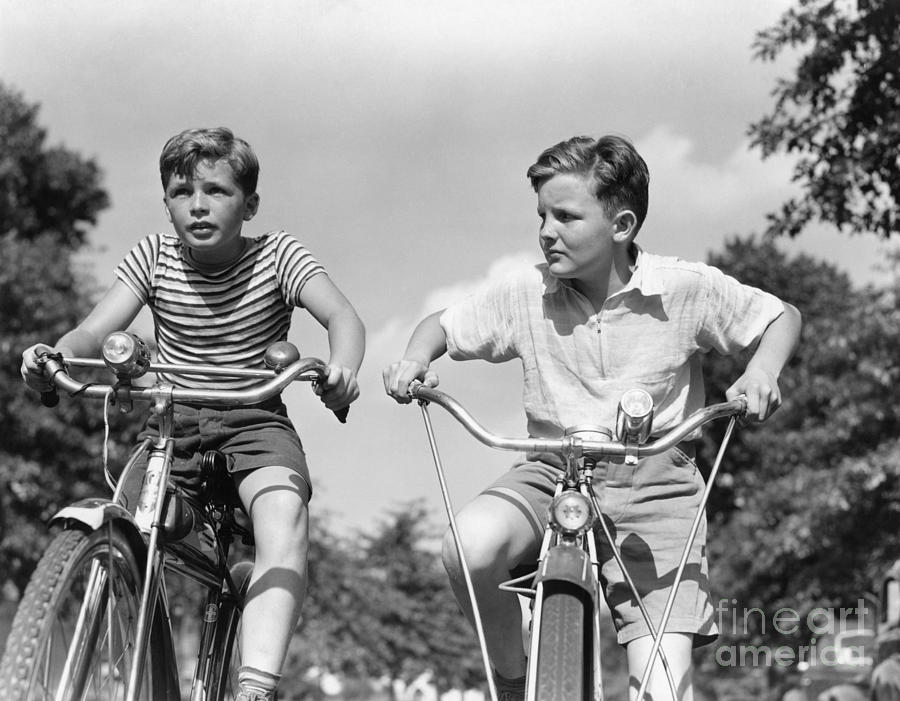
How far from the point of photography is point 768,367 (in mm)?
3877

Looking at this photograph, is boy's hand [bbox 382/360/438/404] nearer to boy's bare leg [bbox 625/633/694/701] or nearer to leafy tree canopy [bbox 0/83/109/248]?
boy's bare leg [bbox 625/633/694/701]

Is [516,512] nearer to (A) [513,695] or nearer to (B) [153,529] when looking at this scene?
(A) [513,695]

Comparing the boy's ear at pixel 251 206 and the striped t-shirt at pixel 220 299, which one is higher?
the boy's ear at pixel 251 206

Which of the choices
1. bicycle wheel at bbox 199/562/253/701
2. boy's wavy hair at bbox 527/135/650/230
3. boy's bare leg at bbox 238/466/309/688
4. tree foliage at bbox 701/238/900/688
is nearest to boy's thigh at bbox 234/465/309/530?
boy's bare leg at bbox 238/466/309/688

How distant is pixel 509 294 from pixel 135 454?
51.1 inches

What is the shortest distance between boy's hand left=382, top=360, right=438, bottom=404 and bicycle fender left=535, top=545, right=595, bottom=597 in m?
0.80

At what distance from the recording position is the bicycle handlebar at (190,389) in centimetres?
341

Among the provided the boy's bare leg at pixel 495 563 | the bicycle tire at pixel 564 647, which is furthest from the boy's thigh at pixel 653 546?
the bicycle tire at pixel 564 647

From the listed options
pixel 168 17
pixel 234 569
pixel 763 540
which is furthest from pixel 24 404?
pixel 234 569

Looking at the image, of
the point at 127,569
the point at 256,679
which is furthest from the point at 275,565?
the point at 127,569

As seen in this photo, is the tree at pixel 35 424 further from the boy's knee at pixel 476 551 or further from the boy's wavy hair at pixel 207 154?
the boy's knee at pixel 476 551

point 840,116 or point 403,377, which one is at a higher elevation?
point 840,116

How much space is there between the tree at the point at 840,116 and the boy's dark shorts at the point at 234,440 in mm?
6318

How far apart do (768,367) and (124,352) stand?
1.84m
